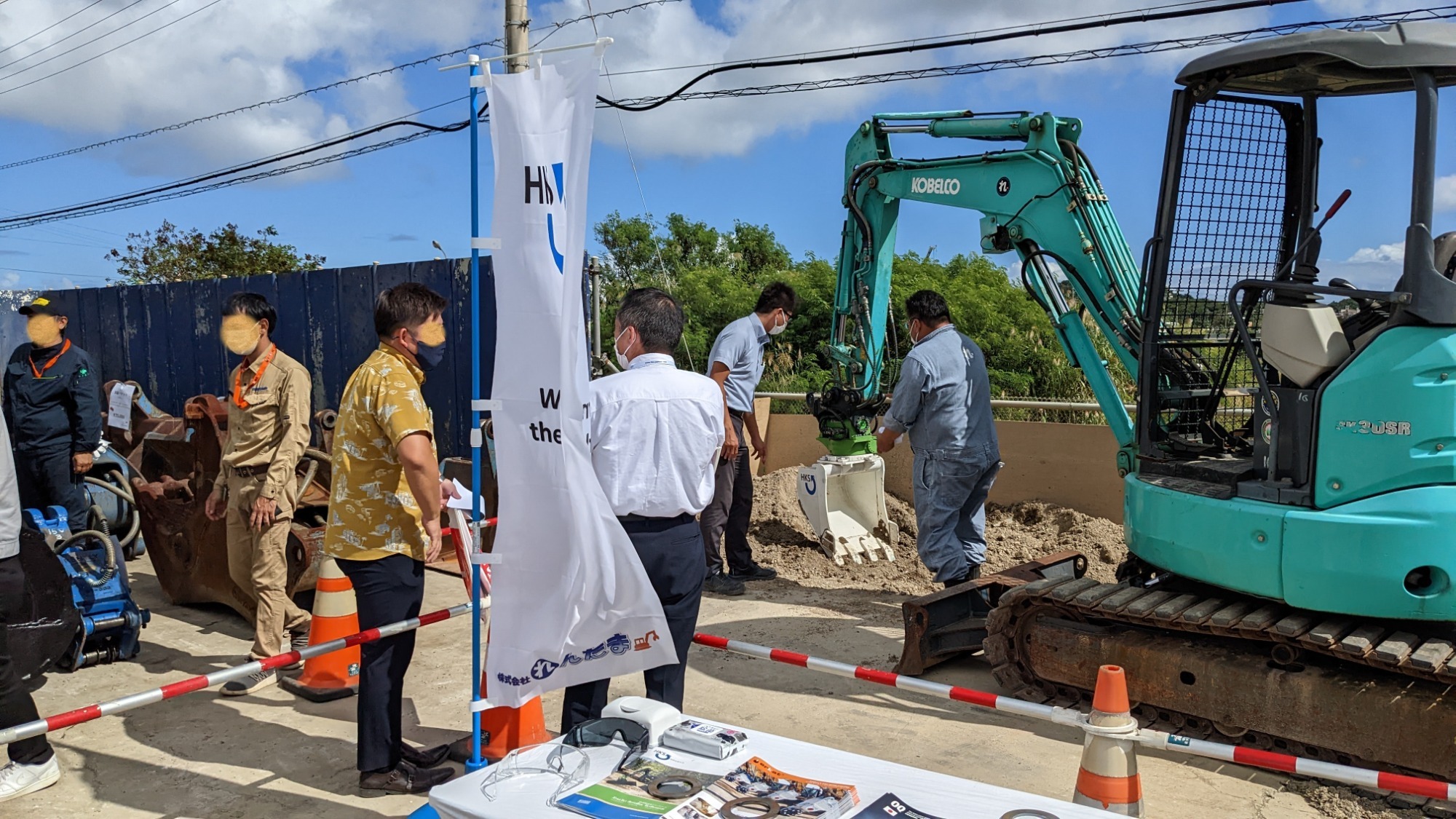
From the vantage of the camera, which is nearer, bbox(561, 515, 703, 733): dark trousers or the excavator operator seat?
bbox(561, 515, 703, 733): dark trousers

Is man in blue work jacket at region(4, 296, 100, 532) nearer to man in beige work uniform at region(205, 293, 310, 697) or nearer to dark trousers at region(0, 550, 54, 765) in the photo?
man in beige work uniform at region(205, 293, 310, 697)

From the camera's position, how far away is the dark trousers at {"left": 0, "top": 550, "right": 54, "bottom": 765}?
412 cm

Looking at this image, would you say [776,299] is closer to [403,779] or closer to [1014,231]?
[1014,231]

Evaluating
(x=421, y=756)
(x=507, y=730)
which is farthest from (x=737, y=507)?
(x=421, y=756)

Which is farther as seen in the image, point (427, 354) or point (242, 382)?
point (242, 382)

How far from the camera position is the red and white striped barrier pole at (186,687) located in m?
3.65

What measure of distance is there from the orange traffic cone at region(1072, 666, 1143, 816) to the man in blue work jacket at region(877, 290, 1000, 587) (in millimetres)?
3380

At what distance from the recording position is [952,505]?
6695 millimetres

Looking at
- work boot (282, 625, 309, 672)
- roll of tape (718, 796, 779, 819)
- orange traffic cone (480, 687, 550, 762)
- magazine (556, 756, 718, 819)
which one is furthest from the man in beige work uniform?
roll of tape (718, 796, 779, 819)

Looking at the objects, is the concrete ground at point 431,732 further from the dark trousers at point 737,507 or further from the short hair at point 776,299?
the short hair at point 776,299

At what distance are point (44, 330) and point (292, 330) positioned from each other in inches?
108

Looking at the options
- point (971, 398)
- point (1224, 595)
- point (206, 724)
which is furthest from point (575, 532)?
point (971, 398)

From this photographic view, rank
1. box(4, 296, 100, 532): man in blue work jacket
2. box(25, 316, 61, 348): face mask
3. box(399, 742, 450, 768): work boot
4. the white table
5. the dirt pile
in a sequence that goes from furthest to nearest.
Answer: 1. the dirt pile
2. box(4, 296, 100, 532): man in blue work jacket
3. box(25, 316, 61, 348): face mask
4. box(399, 742, 450, 768): work boot
5. the white table

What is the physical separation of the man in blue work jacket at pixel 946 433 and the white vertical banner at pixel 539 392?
3545 millimetres
